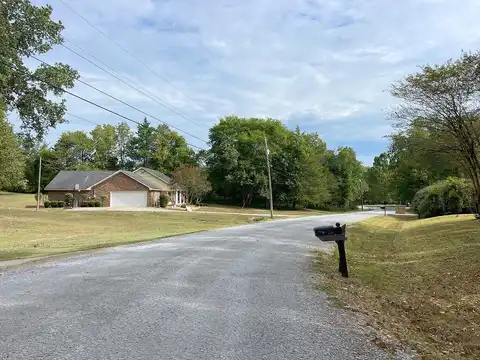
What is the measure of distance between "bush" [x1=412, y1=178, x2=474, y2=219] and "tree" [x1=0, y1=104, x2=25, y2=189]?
36.1 m

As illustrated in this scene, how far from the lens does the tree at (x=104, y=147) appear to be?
3642 inches

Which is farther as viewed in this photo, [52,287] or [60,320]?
[52,287]

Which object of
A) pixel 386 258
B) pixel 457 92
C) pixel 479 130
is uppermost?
pixel 457 92

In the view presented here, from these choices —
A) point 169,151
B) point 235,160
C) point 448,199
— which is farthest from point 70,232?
point 169,151

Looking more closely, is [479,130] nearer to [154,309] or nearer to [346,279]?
[346,279]

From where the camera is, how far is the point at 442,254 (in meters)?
14.6

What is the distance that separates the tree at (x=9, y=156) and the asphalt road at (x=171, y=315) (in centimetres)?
2810

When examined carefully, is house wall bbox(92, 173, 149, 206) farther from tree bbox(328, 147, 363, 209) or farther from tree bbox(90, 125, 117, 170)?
tree bbox(328, 147, 363, 209)

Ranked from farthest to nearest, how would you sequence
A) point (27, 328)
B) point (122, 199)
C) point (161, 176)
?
point (161, 176), point (122, 199), point (27, 328)

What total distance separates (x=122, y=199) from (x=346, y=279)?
5177cm

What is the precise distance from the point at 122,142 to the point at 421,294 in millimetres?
90951

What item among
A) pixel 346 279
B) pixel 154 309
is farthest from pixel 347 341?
pixel 346 279

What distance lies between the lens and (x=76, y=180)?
200 ft

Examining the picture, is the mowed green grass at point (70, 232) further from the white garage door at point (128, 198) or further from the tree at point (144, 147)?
the tree at point (144, 147)
